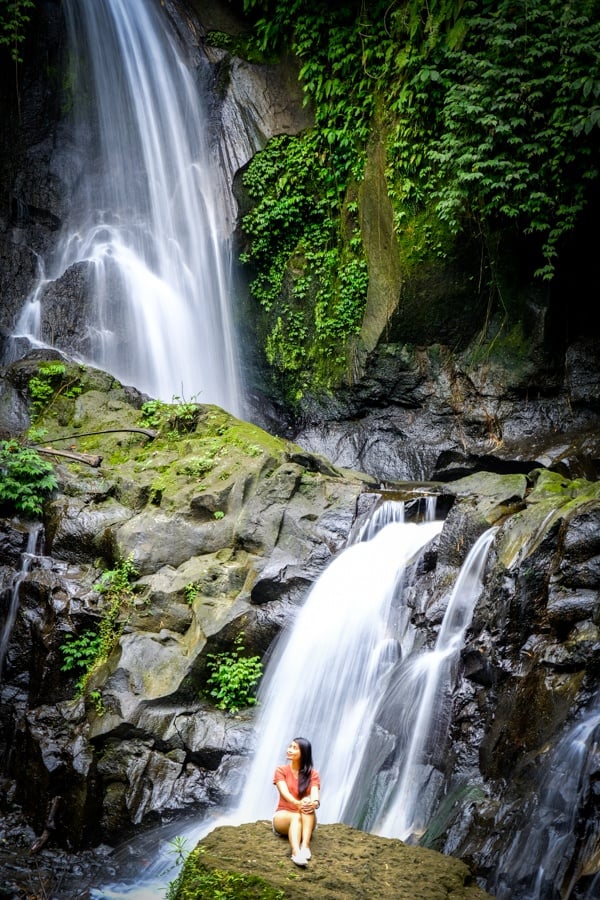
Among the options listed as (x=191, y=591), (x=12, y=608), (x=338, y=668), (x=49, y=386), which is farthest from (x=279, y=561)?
(x=49, y=386)

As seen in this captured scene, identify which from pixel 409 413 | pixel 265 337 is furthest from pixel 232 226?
pixel 409 413

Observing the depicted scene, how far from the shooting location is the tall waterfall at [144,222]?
1320 centimetres

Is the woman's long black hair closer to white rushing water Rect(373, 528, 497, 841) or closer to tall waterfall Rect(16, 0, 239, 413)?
white rushing water Rect(373, 528, 497, 841)

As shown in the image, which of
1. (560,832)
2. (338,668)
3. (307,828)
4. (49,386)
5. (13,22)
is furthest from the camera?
(13,22)

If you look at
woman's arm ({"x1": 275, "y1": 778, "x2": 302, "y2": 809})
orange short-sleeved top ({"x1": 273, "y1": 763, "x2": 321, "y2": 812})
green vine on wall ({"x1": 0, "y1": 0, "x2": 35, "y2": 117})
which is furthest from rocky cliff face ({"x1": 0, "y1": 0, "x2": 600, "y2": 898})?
green vine on wall ({"x1": 0, "y1": 0, "x2": 35, "y2": 117})

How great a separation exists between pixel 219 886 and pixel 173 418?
23.9ft

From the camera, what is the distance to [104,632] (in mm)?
8453

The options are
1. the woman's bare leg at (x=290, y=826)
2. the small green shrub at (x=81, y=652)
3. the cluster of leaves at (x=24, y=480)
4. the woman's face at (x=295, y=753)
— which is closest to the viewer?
the woman's bare leg at (x=290, y=826)

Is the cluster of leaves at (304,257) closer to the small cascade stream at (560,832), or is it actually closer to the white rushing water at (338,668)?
the white rushing water at (338,668)

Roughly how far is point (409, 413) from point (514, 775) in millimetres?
7795

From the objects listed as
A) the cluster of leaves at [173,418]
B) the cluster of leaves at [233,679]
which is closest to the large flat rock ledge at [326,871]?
the cluster of leaves at [233,679]

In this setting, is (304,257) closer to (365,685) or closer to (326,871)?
(365,685)

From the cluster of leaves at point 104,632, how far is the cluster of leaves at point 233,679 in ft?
4.01

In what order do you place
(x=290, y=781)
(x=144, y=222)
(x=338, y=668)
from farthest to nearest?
(x=144, y=222) → (x=338, y=668) → (x=290, y=781)
